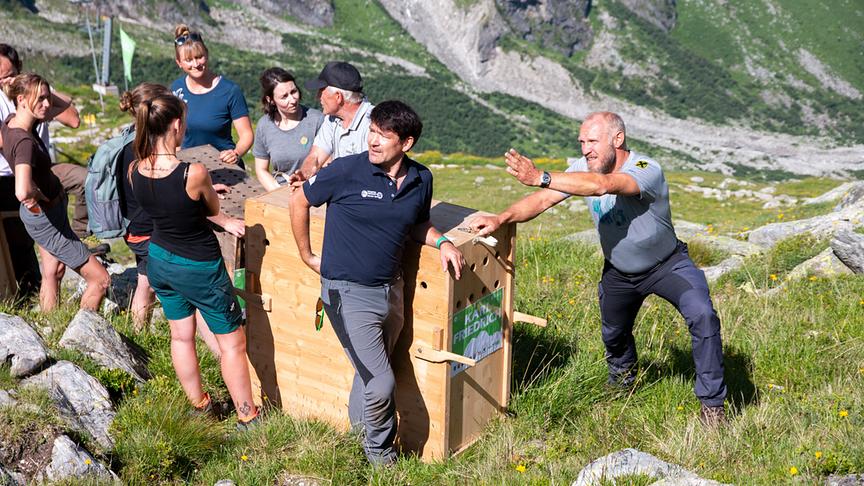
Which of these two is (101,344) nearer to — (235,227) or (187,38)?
(235,227)

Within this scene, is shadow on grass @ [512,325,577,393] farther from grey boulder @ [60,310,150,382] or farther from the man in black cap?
grey boulder @ [60,310,150,382]

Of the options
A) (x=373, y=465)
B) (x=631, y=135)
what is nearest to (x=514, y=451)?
(x=373, y=465)

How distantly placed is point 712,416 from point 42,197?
504 centimetres

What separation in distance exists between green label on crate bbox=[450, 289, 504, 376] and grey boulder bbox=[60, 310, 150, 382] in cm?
233

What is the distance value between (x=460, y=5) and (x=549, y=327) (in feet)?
607

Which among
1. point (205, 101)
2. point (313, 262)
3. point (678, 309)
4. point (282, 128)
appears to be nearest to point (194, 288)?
point (313, 262)

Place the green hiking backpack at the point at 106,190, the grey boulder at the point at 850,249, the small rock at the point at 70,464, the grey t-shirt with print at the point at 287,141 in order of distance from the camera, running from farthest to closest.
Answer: the grey boulder at the point at 850,249 < the grey t-shirt with print at the point at 287,141 < the green hiking backpack at the point at 106,190 < the small rock at the point at 70,464

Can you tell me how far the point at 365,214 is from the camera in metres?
4.98

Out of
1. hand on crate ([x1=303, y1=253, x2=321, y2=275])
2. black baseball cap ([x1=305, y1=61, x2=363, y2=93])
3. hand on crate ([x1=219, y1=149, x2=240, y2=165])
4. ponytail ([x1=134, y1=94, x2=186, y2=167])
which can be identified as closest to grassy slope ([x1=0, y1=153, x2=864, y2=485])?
hand on crate ([x1=303, y1=253, x2=321, y2=275])

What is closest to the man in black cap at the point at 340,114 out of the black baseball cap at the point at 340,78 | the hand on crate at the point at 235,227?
the black baseball cap at the point at 340,78

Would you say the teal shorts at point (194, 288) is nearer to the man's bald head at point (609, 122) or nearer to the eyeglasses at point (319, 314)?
the eyeglasses at point (319, 314)

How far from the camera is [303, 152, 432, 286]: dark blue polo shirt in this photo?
4980mm

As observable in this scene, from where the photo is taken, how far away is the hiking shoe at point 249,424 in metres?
5.64

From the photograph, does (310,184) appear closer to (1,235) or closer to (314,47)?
(1,235)
